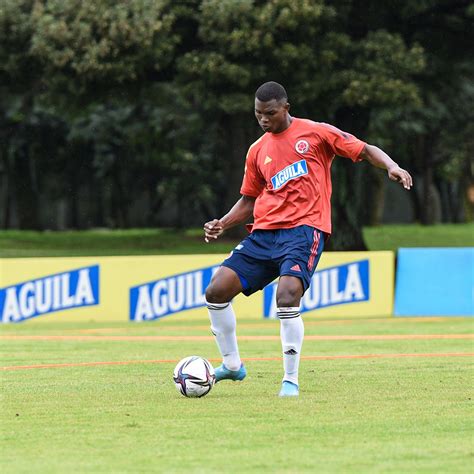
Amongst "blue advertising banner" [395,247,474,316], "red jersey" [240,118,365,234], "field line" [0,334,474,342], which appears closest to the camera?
"red jersey" [240,118,365,234]

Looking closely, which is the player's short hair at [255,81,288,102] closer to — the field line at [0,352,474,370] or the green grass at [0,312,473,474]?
the green grass at [0,312,473,474]

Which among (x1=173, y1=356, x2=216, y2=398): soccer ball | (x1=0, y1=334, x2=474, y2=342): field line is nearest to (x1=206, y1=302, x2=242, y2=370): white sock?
(x1=173, y1=356, x2=216, y2=398): soccer ball

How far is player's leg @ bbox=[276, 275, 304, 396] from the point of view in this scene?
31.7ft

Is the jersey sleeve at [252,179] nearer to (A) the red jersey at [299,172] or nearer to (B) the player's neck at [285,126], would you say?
(A) the red jersey at [299,172]

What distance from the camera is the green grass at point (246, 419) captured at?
6738 mm

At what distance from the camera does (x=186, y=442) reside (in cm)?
739

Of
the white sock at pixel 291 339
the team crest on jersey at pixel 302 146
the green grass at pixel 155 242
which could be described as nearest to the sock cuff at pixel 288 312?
the white sock at pixel 291 339

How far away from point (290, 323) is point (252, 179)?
1.30 meters

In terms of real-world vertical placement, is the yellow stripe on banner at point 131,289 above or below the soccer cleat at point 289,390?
above

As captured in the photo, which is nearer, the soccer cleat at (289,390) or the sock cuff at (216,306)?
the soccer cleat at (289,390)

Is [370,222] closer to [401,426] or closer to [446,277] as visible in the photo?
[446,277]

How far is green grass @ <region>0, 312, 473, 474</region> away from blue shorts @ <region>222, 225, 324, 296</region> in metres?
0.92

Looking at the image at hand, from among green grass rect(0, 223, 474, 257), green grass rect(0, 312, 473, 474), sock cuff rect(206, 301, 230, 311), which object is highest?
green grass rect(0, 223, 474, 257)

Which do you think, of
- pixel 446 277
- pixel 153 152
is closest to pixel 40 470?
pixel 446 277
